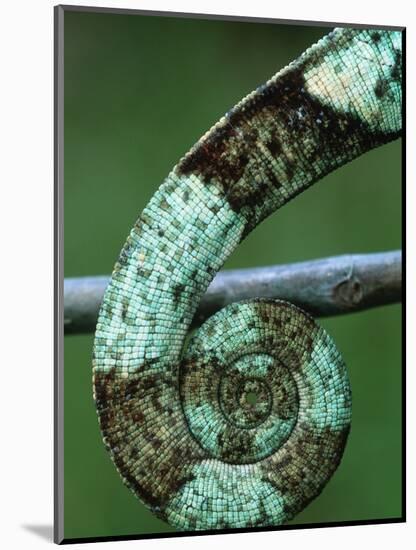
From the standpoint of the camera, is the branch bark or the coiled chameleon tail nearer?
the coiled chameleon tail

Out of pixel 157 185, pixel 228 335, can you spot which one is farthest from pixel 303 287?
pixel 157 185

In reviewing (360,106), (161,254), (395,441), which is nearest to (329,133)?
(360,106)

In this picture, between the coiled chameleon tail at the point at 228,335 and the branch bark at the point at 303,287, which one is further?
the branch bark at the point at 303,287

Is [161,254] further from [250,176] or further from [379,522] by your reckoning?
[379,522]

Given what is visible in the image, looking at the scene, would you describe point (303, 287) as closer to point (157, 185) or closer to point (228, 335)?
point (228, 335)
